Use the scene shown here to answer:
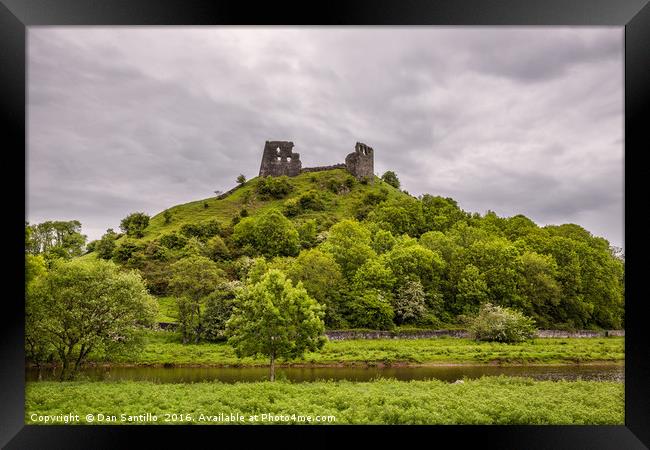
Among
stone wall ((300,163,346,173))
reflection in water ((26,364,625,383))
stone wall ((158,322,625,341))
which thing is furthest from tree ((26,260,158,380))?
stone wall ((300,163,346,173))

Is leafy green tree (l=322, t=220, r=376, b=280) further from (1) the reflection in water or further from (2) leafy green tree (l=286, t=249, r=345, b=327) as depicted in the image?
(1) the reflection in water

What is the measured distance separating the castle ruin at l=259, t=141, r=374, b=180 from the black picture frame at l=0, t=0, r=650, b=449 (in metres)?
8.45

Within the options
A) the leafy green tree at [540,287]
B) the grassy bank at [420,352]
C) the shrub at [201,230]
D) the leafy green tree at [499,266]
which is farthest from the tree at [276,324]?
the shrub at [201,230]

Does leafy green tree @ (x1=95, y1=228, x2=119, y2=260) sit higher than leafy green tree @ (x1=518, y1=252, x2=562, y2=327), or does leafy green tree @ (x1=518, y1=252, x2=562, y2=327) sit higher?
leafy green tree @ (x1=95, y1=228, x2=119, y2=260)

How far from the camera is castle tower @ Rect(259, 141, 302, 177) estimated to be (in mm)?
16636

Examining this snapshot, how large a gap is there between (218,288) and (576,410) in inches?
377

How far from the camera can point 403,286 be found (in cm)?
1366

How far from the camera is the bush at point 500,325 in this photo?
1181 cm

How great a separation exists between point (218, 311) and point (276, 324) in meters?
3.16

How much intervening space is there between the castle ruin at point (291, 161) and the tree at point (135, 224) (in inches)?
172

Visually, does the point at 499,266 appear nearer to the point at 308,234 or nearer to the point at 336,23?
the point at 308,234

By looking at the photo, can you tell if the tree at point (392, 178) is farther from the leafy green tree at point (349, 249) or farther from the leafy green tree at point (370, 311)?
the leafy green tree at point (370, 311)

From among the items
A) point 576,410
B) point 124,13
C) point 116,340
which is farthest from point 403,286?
point 124,13

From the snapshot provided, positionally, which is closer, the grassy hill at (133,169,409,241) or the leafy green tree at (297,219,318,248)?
the grassy hill at (133,169,409,241)
